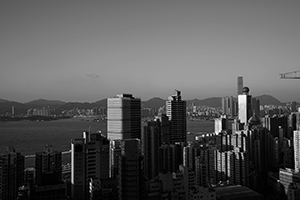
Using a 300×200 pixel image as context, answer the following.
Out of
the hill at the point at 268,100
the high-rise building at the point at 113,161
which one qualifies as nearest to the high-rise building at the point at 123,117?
the high-rise building at the point at 113,161

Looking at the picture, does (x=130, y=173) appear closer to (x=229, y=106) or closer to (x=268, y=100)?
(x=268, y=100)

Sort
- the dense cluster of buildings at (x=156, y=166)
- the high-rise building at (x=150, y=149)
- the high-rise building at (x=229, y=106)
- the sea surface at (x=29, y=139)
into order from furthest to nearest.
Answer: the high-rise building at (x=229, y=106) < the sea surface at (x=29, y=139) < the high-rise building at (x=150, y=149) < the dense cluster of buildings at (x=156, y=166)

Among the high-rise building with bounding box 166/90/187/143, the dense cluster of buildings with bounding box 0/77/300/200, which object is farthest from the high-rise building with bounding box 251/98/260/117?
the high-rise building with bounding box 166/90/187/143

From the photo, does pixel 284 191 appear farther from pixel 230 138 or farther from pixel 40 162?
pixel 40 162

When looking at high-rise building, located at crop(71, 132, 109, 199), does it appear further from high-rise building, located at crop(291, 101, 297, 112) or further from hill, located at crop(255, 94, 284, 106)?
hill, located at crop(255, 94, 284, 106)

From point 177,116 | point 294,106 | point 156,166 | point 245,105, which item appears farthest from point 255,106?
point 156,166

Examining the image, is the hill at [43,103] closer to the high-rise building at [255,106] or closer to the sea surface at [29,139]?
the sea surface at [29,139]
